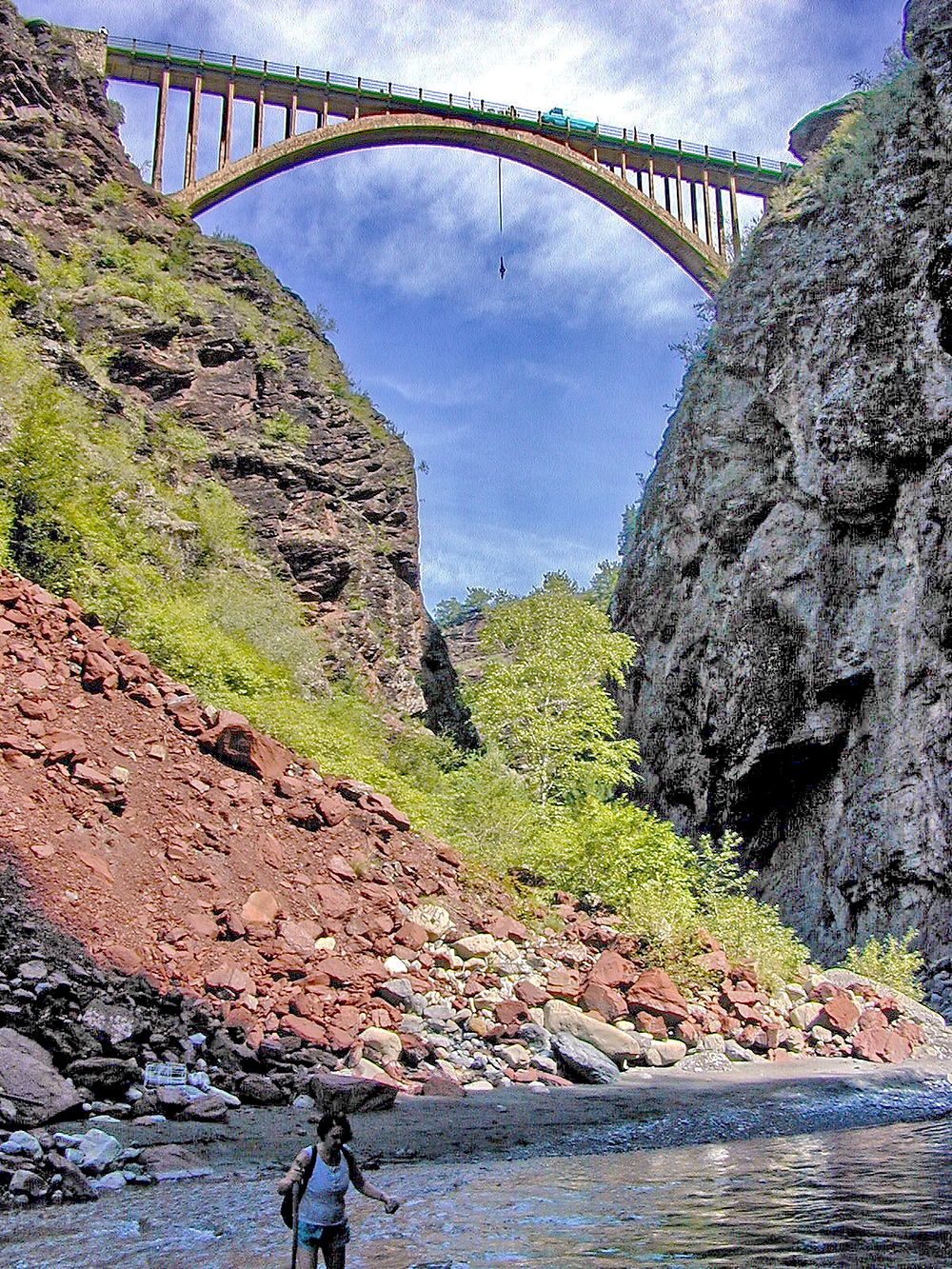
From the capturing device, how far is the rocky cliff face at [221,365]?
24625 mm

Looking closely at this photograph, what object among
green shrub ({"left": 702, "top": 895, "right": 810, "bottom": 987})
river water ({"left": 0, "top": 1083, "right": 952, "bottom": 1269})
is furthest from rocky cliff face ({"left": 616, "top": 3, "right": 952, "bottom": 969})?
river water ({"left": 0, "top": 1083, "right": 952, "bottom": 1269})

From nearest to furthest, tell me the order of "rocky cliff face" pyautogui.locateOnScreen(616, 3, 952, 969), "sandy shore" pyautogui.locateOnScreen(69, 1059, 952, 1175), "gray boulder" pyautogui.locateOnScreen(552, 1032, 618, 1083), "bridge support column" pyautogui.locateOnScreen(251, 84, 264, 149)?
1. "sandy shore" pyautogui.locateOnScreen(69, 1059, 952, 1175)
2. "gray boulder" pyautogui.locateOnScreen(552, 1032, 618, 1083)
3. "rocky cliff face" pyautogui.locateOnScreen(616, 3, 952, 969)
4. "bridge support column" pyautogui.locateOnScreen(251, 84, 264, 149)

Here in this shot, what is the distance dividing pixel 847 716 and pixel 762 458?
6.95 meters

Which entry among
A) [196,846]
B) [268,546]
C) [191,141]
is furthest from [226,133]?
[196,846]

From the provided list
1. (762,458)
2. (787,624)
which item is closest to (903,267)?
(762,458)

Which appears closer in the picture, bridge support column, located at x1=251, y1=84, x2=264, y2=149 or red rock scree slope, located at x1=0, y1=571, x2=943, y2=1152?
red rock scree slope, located at x1=0, y1=571, x2=943, y2=1152

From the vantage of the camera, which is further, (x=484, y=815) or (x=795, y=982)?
(x=484, y=815)

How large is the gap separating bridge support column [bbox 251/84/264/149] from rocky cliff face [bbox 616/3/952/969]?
16410mm

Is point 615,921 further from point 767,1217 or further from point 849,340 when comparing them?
point 849,340

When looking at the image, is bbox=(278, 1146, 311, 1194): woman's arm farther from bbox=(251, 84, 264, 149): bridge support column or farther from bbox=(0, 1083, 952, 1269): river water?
bbox=(251, 84, 264, 149): bridge support column

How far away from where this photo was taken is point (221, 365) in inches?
1050

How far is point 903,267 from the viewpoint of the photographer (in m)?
20.4

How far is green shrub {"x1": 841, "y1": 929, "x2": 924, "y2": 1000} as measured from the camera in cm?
1413

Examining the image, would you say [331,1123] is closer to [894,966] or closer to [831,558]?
[894,966]
